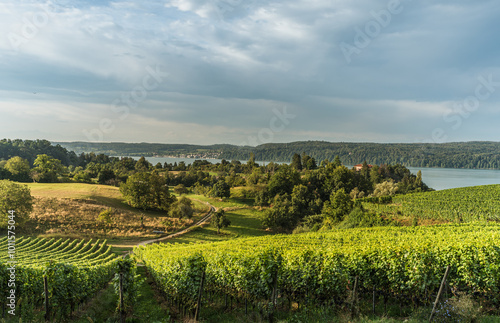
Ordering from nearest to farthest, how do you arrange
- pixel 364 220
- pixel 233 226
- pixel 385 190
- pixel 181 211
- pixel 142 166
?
pixel 364 220 < pixel 181 211 < pixel 233 226 < pixel 385 190 < pixel 142 166

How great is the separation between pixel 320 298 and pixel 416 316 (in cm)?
304

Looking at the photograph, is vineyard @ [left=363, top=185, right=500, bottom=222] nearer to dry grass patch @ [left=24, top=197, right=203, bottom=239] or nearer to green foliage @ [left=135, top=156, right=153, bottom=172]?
dry grass patch @ [left=24, top=197, right=203, bottom=239]

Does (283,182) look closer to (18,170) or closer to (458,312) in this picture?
(458,312)

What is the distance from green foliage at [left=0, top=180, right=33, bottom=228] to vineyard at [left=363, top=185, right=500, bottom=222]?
161 ft

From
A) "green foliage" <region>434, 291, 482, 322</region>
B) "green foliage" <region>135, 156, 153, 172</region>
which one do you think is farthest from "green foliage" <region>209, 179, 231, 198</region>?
"green foliage" <region>434, 291, 482, 322</region>

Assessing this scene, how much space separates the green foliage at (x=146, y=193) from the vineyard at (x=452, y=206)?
4082 cm

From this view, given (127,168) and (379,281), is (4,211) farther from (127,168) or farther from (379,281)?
(127,168)

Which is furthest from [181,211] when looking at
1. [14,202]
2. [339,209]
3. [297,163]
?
[297,163]

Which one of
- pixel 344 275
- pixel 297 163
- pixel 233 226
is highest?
pixel 297 163

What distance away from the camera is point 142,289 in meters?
14.3

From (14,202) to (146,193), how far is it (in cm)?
2405

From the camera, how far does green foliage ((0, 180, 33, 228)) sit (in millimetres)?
30734

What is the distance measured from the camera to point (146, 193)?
54.7 m

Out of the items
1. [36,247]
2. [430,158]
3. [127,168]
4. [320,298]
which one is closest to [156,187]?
[36,247]
